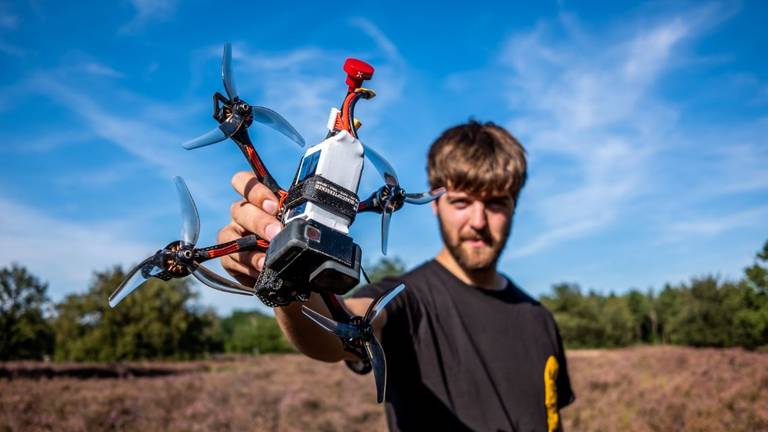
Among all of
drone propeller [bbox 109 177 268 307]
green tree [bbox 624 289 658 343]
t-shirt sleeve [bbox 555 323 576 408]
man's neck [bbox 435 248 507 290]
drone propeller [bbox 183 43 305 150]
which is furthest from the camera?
green tree [bbox 624 289 658 343]

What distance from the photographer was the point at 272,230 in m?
1.22

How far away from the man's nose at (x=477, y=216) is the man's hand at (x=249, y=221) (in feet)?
4.93

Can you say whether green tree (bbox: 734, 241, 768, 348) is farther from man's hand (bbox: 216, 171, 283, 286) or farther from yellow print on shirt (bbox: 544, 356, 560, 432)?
man's hand (bbox: 216, 171, 283, 286)

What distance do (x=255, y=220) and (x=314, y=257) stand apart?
0.28 metres

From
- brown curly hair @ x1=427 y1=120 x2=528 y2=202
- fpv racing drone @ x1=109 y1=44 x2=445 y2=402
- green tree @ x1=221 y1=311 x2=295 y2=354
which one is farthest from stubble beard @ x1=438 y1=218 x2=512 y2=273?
green tree @ x1=221 y1=311 x2=295 y2=354

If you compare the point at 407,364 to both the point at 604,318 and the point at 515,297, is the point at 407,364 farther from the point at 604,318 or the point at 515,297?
the point at 604,318

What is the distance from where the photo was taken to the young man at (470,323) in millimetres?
2445

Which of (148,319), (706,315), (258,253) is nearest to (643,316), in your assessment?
(706,315)

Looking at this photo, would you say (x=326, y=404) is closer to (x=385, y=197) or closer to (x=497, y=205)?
(x=497, y=205)

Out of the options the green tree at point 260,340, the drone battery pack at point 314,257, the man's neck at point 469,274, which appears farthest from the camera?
the green tree at point 260,340

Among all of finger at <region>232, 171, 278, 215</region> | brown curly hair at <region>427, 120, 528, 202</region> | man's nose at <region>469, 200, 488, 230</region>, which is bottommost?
finger at <region>232, 171, 278, 215</region>

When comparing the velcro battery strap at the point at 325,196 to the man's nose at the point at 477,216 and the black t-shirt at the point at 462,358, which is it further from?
the man's nose at the point at 477,216

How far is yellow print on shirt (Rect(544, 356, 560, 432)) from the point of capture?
109 inches

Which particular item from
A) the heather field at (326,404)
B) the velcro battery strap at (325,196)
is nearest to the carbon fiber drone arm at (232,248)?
the velcro battery strap at (325,196)
